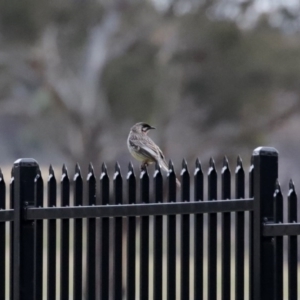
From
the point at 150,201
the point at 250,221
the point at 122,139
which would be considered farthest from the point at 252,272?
the point at 122,139

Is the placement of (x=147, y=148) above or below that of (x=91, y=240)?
above

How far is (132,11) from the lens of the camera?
25.0 meters

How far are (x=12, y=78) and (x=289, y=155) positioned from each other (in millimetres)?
10096

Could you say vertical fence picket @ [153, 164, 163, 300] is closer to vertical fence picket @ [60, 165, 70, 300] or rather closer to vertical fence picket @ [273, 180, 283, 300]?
vertical fence picket @ [60, 165, 70, 300]

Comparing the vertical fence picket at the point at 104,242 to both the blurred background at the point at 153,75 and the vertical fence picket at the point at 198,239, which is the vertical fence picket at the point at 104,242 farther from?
the blurred background at the point at 153,75

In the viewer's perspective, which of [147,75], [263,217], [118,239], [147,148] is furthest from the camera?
[147,75]

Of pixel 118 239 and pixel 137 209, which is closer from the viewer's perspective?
pixel 137 209

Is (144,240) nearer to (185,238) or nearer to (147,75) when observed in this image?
(185,238)

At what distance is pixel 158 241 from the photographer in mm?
4355

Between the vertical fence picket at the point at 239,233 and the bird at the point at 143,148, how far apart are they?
2599 mm

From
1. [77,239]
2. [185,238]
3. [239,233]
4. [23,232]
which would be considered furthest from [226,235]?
[23,232]

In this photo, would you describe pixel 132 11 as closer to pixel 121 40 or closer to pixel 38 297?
pixel 121 40

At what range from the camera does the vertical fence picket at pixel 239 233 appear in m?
4.38

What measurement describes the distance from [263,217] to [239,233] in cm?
22
